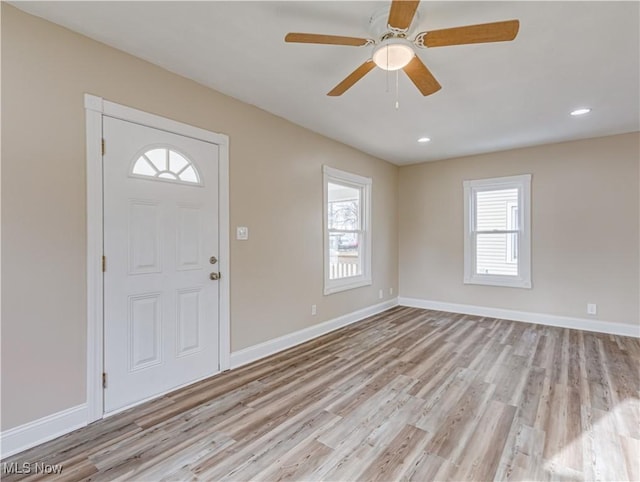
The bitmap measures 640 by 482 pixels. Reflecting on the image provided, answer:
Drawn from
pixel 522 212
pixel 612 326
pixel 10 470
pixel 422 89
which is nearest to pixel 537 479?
pixel 422 89

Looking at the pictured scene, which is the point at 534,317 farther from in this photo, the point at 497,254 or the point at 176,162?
the point at 176,162

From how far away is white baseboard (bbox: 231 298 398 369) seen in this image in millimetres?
3184

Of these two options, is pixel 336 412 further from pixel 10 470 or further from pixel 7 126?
pixel 7 126

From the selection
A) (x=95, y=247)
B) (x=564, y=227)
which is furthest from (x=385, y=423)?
(x=564, y=227)

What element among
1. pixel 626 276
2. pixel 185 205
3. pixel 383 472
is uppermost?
pixel 185 205

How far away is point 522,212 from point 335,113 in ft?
10.9

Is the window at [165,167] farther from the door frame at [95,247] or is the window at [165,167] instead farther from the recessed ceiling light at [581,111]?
the recessed ceiling light at [581,111]

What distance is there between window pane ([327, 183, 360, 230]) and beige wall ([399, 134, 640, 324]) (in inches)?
59.5

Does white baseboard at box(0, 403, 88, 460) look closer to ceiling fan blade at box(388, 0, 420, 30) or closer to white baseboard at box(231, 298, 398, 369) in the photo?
white baseboard at box(231, 298, 398, 369)

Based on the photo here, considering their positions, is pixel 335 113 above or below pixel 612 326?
above

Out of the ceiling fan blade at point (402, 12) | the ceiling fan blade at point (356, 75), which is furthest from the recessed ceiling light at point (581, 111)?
the ceiling fan blade at point (402, 12)

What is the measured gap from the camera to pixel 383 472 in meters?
1.74

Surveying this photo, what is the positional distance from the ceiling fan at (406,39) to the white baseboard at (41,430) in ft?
8.79

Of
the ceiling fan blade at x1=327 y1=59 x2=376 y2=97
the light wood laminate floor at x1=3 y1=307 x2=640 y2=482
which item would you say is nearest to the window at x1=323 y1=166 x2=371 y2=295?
the light wood laminate floor at x1=3 y1=307 x2=640 y2=482
